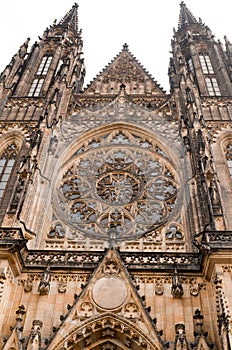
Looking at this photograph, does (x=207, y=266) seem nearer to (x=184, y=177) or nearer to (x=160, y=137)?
(x=184, y=177)

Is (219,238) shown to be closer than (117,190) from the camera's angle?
Yes

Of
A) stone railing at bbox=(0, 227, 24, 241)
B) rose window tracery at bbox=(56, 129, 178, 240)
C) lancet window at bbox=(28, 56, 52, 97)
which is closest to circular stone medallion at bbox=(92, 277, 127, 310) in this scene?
rose window tracery at bbox=(56, 129, 178, 240)

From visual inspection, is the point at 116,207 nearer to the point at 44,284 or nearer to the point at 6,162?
the point at 44,284

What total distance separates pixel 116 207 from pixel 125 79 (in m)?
9.72

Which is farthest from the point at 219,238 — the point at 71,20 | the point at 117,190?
the point at 71,20

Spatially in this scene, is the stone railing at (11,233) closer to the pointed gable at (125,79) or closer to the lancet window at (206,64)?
the pointed gable at (125,79)

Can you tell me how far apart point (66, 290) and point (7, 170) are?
6529 mm

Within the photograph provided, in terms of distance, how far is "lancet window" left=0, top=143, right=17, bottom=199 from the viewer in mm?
15362

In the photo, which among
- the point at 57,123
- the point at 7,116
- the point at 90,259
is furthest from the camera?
the point at 7,116

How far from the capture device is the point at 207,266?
10953 mm

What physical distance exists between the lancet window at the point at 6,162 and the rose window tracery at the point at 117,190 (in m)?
2.26

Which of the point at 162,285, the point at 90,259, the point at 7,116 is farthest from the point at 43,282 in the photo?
the point at 7,116

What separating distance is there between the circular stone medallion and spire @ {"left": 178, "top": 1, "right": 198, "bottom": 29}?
2077 centimetres

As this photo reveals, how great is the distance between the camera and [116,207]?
14.1m
